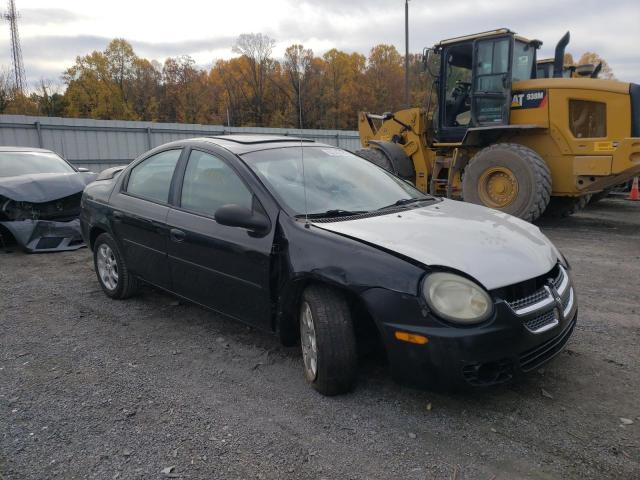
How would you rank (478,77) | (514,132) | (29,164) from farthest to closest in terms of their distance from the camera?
(478,77) → (514,132) → (29,164)

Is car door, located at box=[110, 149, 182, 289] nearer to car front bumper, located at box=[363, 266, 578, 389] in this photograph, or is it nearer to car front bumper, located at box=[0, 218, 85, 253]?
car front bumper, located at box=[363, 266, 578, 389]

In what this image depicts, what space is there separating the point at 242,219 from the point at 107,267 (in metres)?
2.45

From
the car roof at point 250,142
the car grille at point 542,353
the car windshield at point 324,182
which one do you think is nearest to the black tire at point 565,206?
the car windshield at point 324,182

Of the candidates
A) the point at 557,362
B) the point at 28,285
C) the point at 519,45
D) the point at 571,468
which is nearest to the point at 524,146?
the point at 519,45

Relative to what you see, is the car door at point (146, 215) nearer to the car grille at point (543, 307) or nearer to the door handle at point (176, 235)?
the door handle at point (176, 235)

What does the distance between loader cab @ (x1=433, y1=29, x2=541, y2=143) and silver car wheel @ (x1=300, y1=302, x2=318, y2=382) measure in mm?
6637

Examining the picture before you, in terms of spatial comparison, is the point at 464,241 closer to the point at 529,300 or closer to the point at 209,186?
the point at 529,300

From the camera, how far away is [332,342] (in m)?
2.71

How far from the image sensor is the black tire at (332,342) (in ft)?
8.89

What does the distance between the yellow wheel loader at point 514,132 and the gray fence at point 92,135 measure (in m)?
5.87

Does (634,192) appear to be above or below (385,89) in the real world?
below

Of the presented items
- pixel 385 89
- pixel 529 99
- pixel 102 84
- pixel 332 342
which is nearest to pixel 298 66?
pixel 332 342

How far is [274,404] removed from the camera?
2836 mm

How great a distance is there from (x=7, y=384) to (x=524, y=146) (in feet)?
25.2
